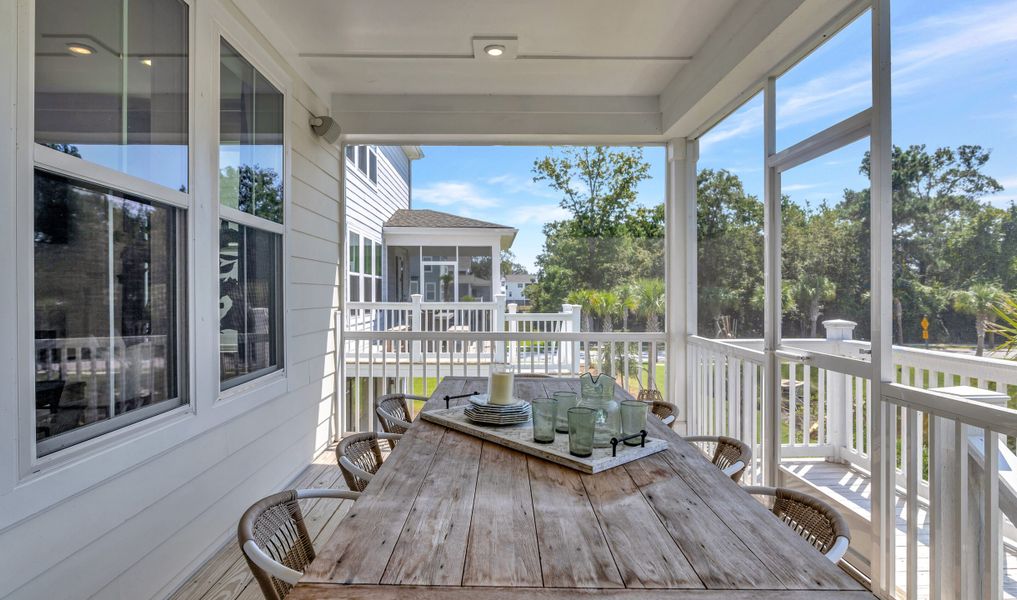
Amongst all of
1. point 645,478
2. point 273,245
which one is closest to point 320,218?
point 273,245

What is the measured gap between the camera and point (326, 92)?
13.6ft

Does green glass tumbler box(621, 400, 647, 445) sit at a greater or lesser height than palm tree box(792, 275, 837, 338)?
lesser

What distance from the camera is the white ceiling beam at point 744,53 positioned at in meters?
2.42

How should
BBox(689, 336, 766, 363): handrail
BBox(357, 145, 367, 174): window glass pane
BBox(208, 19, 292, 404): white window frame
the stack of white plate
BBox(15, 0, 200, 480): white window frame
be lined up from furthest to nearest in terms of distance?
BBox(357, 145, 367, 174): window glass pane
BBox(689, 336, 766, 363): handrail
BBox(208, 19, 292, 404): white window frame
the stack of white plate
BBox(15, 0, 200, 480): white window frame

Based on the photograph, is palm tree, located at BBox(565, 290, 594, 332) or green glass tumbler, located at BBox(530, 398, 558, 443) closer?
green glass tumbler, located at BBox(530, 398, 558, 443)

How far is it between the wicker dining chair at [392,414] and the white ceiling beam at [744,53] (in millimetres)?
2565

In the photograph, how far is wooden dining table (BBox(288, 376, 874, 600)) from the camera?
93cm

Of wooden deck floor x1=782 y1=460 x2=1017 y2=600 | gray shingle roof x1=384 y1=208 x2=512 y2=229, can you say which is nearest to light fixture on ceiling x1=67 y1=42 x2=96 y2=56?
gray shingle roof x1=384 y1=208 x2=512 y2=229

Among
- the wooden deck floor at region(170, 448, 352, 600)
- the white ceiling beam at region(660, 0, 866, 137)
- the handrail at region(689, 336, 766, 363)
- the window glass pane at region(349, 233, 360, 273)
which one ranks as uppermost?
the white ceiling beam at region(660, 0, 866, 137)

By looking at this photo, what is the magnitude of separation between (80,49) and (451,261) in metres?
3.16

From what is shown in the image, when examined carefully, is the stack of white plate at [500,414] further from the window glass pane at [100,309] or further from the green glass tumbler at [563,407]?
the window glass pane at [100,309]

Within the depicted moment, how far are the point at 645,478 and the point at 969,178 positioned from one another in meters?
1.57

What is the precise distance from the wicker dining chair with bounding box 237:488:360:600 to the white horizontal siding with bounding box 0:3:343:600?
0.75 meters

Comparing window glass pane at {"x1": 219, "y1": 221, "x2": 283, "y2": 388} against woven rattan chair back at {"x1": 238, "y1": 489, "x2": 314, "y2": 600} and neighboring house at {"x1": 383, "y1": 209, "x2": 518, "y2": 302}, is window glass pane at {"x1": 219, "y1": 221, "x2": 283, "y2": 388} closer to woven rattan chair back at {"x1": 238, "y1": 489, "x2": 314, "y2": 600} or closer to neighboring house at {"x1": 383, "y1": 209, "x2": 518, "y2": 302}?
woven rattan chair back at {"x1": 238, "y1": 489, "x2": 314, "y2": 600}
